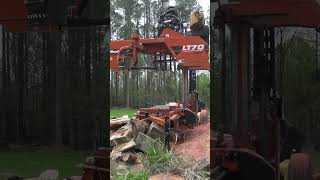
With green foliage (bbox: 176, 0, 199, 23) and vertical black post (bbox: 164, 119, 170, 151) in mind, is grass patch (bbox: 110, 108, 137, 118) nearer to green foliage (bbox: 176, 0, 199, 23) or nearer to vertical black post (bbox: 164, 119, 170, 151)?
vertical black post (bbox: 164, 119, 170, 151)

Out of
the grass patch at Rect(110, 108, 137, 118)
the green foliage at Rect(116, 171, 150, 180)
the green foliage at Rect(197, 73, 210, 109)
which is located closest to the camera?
the green foliage at Rect(116, 171, 150, 180)

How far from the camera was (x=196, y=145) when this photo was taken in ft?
31.6

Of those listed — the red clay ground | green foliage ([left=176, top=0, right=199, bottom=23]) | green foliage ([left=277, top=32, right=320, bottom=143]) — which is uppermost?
green foliage ([left=176, top=0, right=199, bottom=23])

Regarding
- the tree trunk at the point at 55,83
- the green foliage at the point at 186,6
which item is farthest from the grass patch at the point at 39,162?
the green foliage at the point at 186,6

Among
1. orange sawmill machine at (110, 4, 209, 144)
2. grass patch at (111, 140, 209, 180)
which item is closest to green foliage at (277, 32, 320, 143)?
grass patch at (111, 140, 209, 180)

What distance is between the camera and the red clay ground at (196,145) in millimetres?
8750

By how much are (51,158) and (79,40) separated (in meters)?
0.50

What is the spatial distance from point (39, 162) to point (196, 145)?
25.7ft

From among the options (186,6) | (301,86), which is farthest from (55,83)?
(186,6)

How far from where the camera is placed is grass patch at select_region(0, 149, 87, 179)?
1.94 meters

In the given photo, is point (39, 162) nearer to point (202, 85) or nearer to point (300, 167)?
point (300, 167)

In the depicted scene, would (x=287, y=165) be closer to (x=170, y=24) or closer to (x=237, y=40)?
(x=237, y=40)

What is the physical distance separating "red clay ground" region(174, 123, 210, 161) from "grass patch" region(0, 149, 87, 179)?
6.30 meters

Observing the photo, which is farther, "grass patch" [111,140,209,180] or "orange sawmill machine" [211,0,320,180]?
"grass patch" [111,140,209,180]
